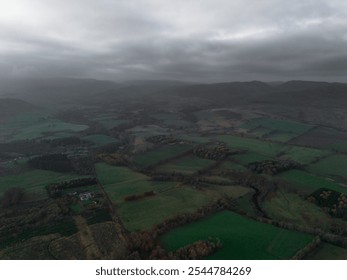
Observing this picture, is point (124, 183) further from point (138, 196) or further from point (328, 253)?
point (328, 253)

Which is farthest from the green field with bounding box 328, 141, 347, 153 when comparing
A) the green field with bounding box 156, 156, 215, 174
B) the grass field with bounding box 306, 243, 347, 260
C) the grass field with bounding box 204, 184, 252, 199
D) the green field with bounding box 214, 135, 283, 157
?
the grass field with bounding box 306, 243, 347, 260

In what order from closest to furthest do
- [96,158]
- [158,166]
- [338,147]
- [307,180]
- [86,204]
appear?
[86,204], [307,180], [158,166], [96,158], [338,147]

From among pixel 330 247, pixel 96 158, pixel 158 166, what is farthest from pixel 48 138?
pixel 330 247

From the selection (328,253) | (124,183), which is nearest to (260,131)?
(124,183)

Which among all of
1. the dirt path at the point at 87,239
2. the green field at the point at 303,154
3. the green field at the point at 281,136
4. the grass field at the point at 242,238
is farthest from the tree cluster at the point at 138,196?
the green field at the point at 281,136

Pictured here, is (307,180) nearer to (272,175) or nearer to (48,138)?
(272,175)

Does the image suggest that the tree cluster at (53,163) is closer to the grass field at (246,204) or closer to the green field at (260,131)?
the grass field at (246,204)
